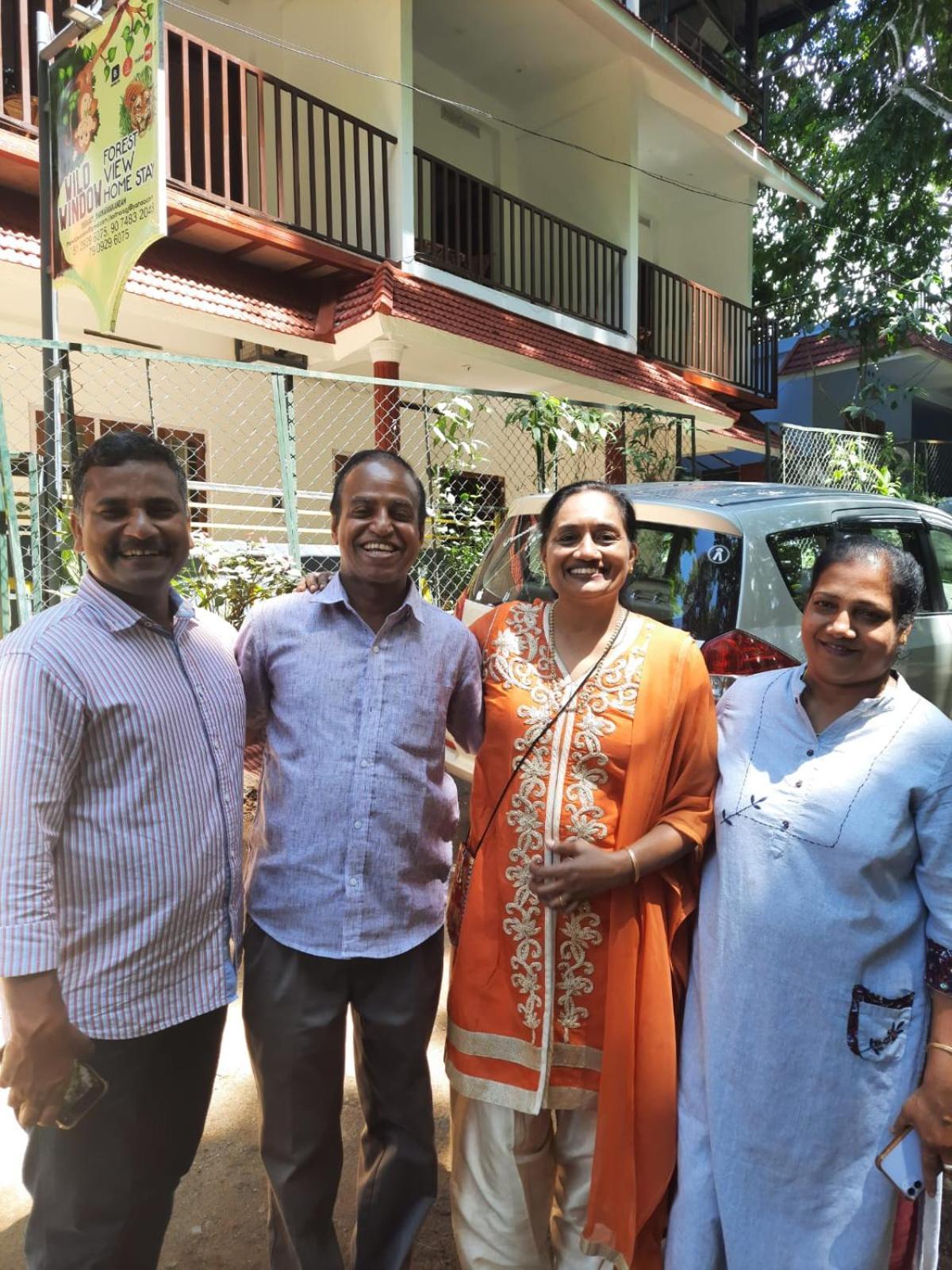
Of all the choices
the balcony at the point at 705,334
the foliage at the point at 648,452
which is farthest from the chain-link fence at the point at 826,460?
the foliage at the point at 648,452

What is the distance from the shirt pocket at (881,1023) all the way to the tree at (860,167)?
34.1ft

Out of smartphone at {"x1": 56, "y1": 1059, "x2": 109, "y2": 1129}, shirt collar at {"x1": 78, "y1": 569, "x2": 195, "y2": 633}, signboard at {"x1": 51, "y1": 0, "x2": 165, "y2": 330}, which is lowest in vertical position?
smartphone at {"x1": 56, "y1": 1059, "x2": 109, "y2": 1129}

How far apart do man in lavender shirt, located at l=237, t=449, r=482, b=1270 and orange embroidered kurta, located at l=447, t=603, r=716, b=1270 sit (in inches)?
4.7

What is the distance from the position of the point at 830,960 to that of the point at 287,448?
4209mm

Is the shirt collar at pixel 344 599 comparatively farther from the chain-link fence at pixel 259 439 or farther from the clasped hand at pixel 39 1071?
the chain-link fence at pixel 259 439

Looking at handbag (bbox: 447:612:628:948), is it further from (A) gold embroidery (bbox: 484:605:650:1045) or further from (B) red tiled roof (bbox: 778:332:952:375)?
(B) red tiled roof (bbox: 778:332:952:375)

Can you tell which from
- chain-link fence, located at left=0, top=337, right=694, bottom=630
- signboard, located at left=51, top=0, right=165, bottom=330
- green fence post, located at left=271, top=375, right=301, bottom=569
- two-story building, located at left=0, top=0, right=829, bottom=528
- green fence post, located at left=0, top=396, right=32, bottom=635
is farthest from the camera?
two-story building, located at left=0, top=0, right=829, bottom=528

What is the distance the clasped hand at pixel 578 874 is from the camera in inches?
64.7

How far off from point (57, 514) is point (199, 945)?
3545 mm

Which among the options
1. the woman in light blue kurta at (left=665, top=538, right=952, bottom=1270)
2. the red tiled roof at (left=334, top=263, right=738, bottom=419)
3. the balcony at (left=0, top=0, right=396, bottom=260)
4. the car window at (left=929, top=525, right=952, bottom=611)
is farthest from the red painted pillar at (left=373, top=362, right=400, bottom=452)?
the woman in light blue kurta at (left=665, top=538, right=952, bottom=1270)

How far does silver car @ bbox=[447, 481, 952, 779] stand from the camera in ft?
10.4

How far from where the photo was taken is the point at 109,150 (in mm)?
3852

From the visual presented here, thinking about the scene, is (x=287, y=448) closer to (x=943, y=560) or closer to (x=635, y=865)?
(x=943, y=560)

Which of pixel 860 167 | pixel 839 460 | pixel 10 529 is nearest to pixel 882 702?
pixel 10 529
